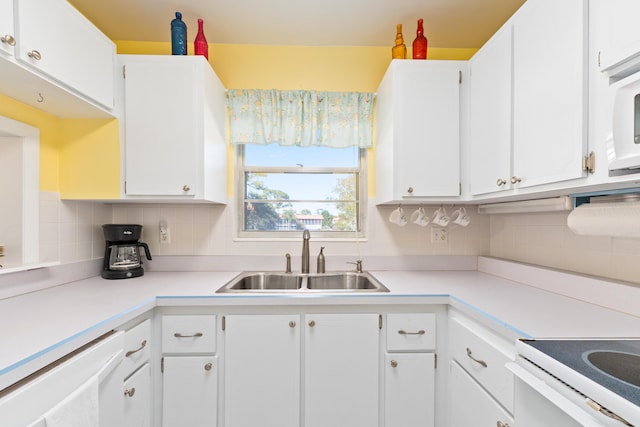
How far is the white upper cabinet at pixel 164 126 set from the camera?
5.50ft

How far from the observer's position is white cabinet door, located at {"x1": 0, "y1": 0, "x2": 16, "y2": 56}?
102 centimetres

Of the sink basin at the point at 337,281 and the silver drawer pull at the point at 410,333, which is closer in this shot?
the silver drawer pull at the point at 410,333

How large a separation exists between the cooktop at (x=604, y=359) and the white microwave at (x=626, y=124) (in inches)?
20.7

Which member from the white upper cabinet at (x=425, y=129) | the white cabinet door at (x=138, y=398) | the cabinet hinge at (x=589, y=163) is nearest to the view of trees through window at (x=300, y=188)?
the white upper cabinet at (x=425, y=129)

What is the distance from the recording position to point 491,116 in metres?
1.52

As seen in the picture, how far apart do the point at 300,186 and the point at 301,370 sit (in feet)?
4.06

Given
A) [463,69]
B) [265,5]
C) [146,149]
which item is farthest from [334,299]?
[265,5]

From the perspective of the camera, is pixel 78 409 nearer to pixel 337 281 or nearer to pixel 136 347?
pixel 136 347

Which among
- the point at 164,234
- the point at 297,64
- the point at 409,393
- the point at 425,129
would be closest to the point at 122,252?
the point at 164,234

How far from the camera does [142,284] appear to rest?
167 centimetres

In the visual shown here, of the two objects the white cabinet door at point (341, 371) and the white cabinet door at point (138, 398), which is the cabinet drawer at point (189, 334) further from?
the white cabinet door at point (341, 371)

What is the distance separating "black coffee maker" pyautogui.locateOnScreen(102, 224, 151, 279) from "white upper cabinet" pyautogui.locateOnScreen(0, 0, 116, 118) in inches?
26.3

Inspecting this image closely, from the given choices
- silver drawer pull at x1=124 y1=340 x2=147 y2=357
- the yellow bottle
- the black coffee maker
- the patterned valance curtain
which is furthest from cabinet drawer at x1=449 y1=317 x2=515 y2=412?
the black coffee maker

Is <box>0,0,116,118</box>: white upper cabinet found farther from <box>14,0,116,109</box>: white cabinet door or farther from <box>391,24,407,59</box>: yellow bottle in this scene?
<box>391,24,407,59</box>: yellow bottle
